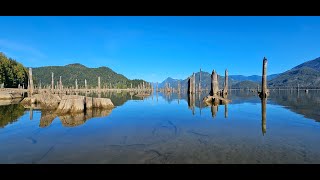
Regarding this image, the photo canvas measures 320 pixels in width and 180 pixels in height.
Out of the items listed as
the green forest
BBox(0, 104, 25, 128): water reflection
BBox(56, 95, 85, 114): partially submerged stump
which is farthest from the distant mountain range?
BBox(56, 95, 85, 114): partially submerged stump

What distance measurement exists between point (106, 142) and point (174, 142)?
2413mm

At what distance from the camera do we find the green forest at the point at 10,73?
66.4 meters

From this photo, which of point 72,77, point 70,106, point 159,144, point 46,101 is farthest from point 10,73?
point 72,77

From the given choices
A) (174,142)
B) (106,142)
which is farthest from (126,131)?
(174,142)

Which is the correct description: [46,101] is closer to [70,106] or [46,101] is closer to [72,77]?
[70,106]

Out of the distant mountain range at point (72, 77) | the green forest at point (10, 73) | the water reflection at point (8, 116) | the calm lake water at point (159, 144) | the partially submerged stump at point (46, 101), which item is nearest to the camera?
the calm lake water at point (159, 144)

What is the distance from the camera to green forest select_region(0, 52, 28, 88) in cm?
6644

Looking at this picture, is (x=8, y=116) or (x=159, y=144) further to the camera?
(x=8, y=116)

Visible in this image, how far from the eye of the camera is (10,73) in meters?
69.6

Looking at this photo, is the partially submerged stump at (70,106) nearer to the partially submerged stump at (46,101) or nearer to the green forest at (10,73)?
the partially submerged stump at (46,101)

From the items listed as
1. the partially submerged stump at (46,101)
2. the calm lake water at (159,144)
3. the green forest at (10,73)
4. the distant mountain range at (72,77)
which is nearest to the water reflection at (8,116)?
the calm lake water at (159,144)
